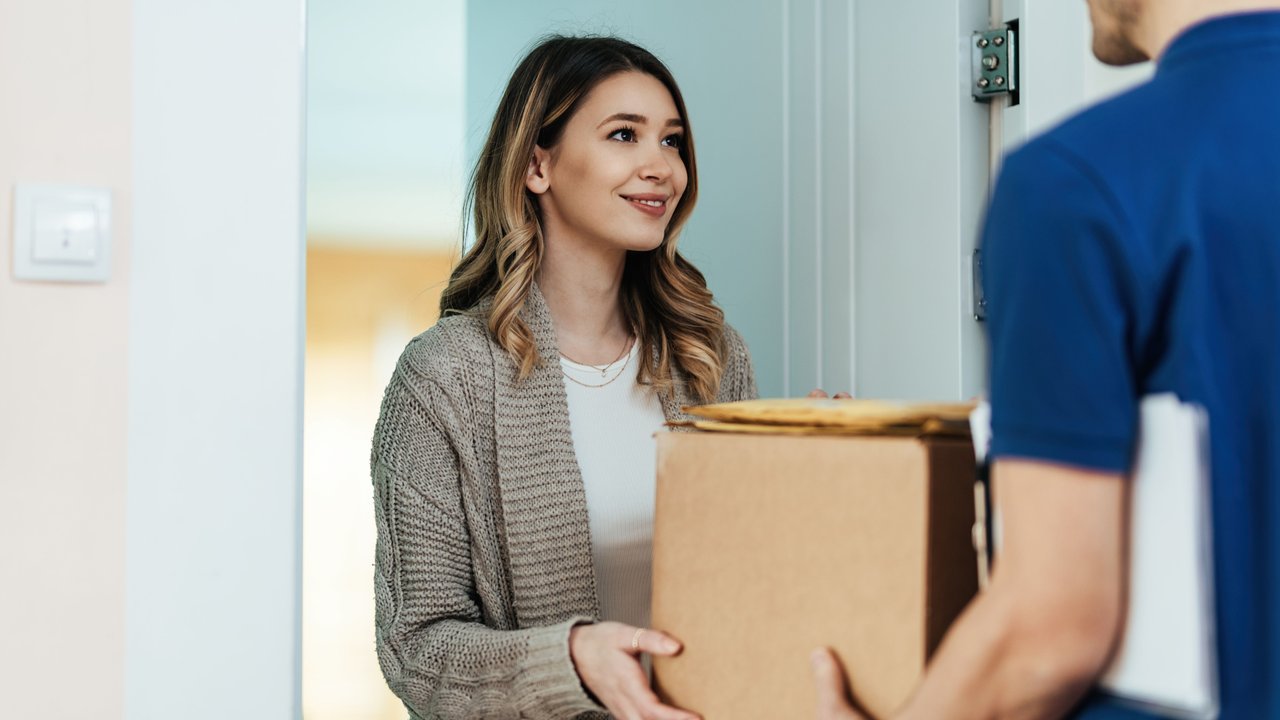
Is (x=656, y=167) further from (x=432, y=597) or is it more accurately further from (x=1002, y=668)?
(x=1002, y=668)

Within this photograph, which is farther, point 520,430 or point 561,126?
point 561,126

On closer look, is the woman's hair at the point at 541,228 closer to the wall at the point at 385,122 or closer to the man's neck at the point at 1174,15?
the wall at the point at 385,122

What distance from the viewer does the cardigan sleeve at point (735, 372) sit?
5.63ft

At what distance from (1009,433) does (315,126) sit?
195cm

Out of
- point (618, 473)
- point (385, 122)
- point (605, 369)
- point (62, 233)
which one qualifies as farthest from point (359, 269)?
point (62, 233)

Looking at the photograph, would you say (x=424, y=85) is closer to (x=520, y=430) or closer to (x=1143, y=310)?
(x=520, y=430)

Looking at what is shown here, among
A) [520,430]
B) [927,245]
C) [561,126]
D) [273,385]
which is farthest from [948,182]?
[273,385]

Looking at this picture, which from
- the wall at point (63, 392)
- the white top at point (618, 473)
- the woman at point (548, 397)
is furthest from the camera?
the white top at point (618, 473)

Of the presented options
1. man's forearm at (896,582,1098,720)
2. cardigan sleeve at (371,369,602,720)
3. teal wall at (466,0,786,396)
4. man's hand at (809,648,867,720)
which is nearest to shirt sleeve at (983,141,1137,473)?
man's forearm at (896,582,1098,720)

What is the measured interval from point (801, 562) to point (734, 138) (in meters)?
1.47

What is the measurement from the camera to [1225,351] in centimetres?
63

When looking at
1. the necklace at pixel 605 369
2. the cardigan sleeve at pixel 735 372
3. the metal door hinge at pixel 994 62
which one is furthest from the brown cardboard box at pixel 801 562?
the metal door hinge at pixel 994 62

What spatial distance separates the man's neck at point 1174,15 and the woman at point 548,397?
0.67 m

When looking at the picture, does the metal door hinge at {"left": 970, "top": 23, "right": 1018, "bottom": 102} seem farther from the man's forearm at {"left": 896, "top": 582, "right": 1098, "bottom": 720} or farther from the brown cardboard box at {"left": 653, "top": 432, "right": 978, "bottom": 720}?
the man's forearm at {"left": 896, "top": 582, "right": 1098, "bottom": 720}
